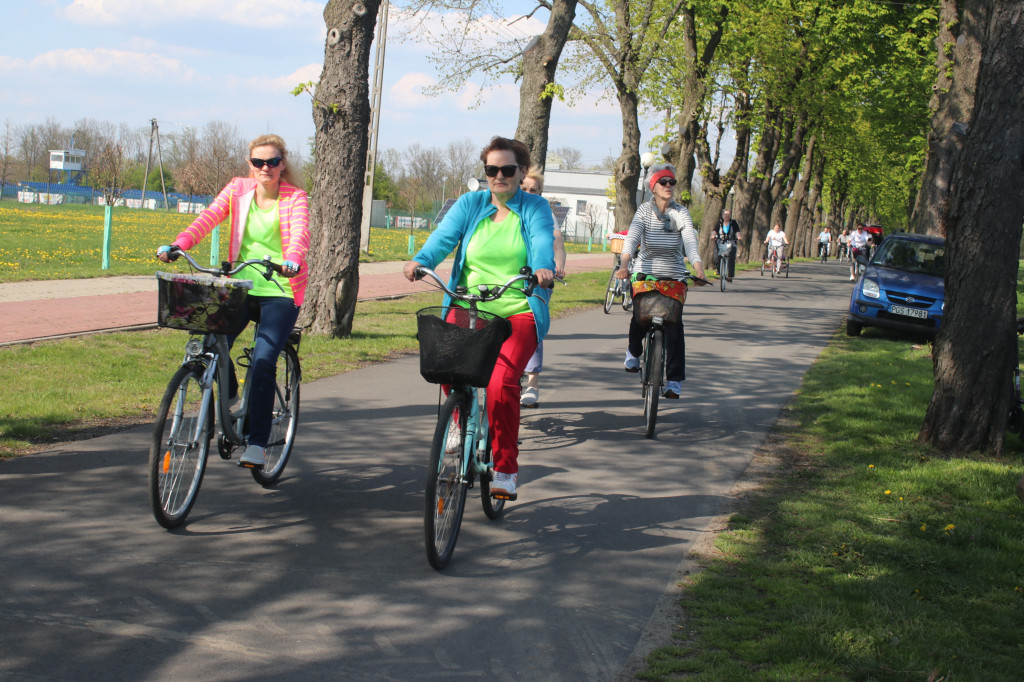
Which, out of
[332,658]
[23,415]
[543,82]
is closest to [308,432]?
[23,415]

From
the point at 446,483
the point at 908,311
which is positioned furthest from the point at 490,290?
the point at 908,311

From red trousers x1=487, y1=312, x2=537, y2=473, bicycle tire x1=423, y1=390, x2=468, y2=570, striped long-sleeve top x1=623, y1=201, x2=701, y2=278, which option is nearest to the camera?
bicycle tire x1=423, y1=390, x2=468, y2=570

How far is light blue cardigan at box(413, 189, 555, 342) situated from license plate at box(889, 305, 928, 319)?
12.1 m

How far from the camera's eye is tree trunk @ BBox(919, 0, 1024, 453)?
23.4 feet

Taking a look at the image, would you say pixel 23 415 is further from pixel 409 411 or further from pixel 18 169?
pixel 18 169

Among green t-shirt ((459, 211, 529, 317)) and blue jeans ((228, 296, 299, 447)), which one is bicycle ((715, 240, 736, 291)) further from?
blue jeans ((228, 296, 299, 447))

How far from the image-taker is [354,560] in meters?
4.61

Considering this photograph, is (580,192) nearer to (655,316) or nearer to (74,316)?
(74,316)

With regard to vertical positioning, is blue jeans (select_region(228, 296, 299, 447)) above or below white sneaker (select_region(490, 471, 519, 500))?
above

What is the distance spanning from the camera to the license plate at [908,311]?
1573cm

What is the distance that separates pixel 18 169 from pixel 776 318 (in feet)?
324

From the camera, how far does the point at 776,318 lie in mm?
18969

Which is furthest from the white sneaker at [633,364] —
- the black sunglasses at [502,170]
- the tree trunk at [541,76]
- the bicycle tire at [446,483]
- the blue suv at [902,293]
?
the blue suv at [902,293]

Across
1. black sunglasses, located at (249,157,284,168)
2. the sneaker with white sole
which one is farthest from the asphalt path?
black sunglasses, located at (249,157,284,168)
